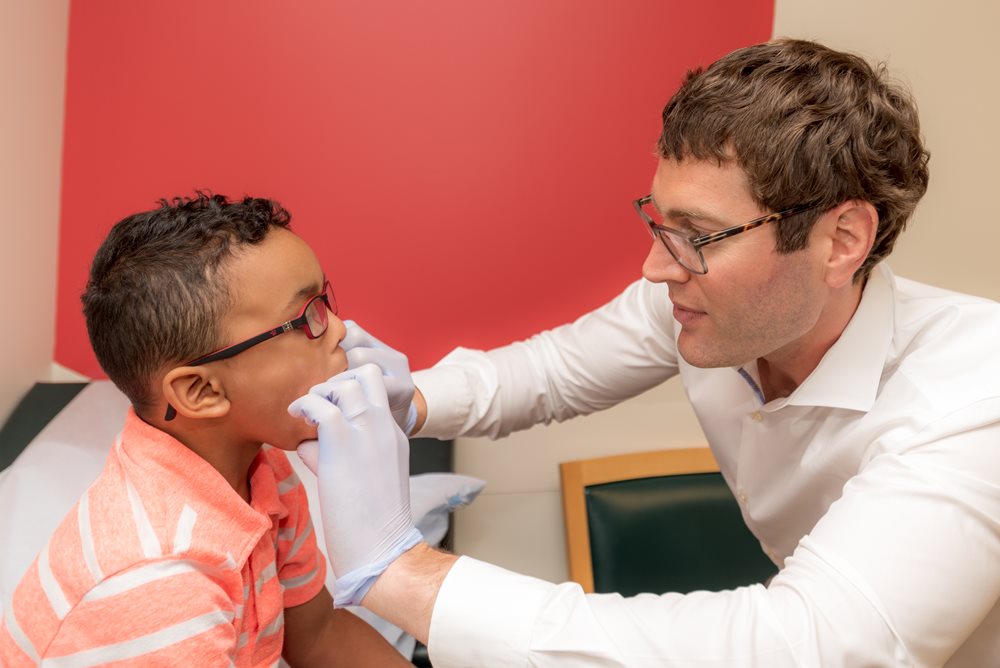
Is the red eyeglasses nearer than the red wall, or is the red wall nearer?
the red eyeglasses

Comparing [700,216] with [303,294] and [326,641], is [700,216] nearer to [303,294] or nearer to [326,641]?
[303,294]

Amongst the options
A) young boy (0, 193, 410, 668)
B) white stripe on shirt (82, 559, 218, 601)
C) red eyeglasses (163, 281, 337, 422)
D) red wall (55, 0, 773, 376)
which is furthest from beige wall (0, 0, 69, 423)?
white stripe on shirt (82, 559, 218, 601)

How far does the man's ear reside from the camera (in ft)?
3.92

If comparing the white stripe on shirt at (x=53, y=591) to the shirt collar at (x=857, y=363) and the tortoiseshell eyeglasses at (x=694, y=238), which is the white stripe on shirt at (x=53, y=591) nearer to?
the tortoiseshell eyeglasses at (x=694, y=238)

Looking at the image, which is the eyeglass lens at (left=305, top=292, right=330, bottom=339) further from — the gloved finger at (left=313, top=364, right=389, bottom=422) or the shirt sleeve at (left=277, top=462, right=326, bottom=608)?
the shirt sleeve at (left=277, top=462, right=326, bottom=608)

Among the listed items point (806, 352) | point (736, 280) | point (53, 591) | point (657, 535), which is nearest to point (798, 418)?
point (806, 352)

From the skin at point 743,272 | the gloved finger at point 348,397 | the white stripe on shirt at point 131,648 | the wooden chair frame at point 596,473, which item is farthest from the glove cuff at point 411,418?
the wooden chair frame at point 596,473

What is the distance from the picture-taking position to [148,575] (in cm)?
97

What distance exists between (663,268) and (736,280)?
11cm

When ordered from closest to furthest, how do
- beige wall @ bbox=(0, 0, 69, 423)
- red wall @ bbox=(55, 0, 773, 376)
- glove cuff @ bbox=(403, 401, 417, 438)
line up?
glove cuff @ bbox=(403, 401, 417, 438) → beige wall @ bbox=(0, 0, 69, 423) → red wall @ bbox=(55, 0, 773, 376)

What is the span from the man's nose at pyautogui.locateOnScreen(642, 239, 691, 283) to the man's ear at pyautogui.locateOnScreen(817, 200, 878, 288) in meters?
0.20

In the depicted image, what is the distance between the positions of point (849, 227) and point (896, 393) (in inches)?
9.7

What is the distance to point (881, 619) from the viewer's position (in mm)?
1022

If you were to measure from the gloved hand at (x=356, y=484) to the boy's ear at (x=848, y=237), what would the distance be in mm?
657
